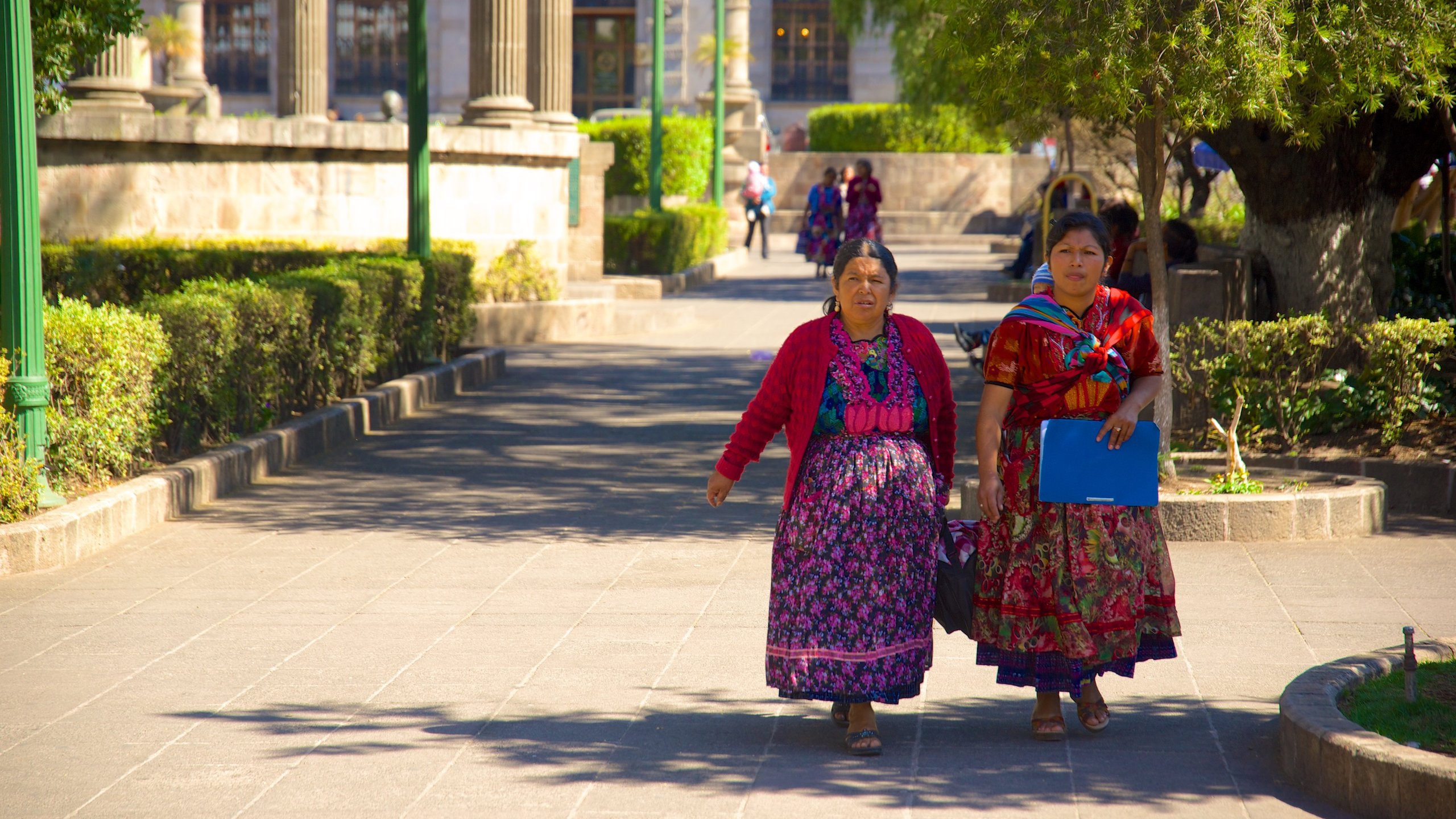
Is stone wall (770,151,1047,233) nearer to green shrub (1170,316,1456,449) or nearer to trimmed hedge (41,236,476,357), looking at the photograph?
trimmed hedge (41,236,476,357)

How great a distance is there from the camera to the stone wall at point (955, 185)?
36.2 m

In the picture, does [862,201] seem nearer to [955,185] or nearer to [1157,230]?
[955,185]

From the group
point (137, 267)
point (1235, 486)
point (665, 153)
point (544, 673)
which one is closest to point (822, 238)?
point (665, 153)

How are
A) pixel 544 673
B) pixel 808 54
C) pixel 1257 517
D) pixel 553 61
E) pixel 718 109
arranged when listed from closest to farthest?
pixel 544 673 → pixel 1257 517 → pixel 553 61 → pixel 718 109 → pixel 808 54

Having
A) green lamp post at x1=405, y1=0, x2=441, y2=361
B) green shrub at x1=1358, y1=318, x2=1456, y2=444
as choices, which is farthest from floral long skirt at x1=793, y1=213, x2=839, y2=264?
green shrub at x1=1358, y1=318, x2=1456, y2=444

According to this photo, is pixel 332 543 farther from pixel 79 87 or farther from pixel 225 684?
pixel 79 87

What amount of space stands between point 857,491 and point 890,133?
3367 cm

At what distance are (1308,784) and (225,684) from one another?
3428 mm

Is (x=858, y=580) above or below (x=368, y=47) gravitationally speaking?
below

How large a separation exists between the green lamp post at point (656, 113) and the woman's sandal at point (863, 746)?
64.8 ft

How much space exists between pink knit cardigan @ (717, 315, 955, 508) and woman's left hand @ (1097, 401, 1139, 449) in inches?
17.6

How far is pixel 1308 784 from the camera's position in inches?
172

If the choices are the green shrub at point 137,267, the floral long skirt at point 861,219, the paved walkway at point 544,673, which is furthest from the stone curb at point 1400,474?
the floral long skirt at point 861,219

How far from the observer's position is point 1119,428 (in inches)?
182
